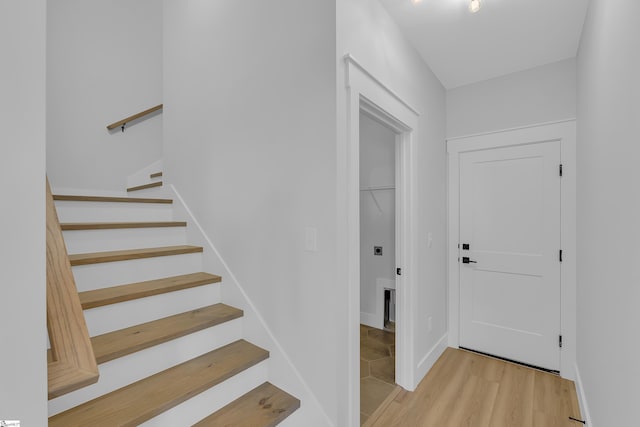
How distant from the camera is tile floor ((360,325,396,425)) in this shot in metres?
2.09

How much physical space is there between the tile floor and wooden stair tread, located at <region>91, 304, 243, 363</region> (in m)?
1.13

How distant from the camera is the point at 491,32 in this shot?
7.09ft

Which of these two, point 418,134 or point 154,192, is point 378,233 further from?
point 154,192

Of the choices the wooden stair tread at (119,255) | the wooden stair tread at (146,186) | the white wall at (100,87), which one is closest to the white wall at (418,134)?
the wooden stair tread at (119,255)

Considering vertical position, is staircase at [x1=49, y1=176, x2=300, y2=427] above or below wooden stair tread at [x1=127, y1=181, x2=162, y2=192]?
below

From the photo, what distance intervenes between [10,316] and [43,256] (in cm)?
13

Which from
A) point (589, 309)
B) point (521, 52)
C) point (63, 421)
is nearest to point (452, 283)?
point (589, 309)

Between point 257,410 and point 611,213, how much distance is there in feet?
6.43

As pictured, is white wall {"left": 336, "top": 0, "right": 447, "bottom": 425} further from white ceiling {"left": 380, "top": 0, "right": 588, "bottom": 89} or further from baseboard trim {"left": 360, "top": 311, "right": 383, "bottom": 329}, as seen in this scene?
baseboard trim {"left": 360, "top": 311, "right": 383, "bottom": 329}

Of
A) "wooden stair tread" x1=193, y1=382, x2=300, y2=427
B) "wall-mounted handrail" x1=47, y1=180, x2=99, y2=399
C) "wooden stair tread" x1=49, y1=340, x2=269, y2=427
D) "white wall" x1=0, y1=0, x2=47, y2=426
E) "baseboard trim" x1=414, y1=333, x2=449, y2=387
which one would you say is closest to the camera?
"white wall" x1=0, y1=0, x2=47, y2=426

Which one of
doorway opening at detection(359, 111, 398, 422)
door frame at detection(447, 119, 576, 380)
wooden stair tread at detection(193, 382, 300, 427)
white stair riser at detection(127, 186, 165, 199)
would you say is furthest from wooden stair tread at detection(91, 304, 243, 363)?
door frame at detection(447, 119, 576, 380)

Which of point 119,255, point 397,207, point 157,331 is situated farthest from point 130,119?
point 397,207

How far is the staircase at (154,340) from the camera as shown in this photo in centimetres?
133

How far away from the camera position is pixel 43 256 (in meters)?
0.66
